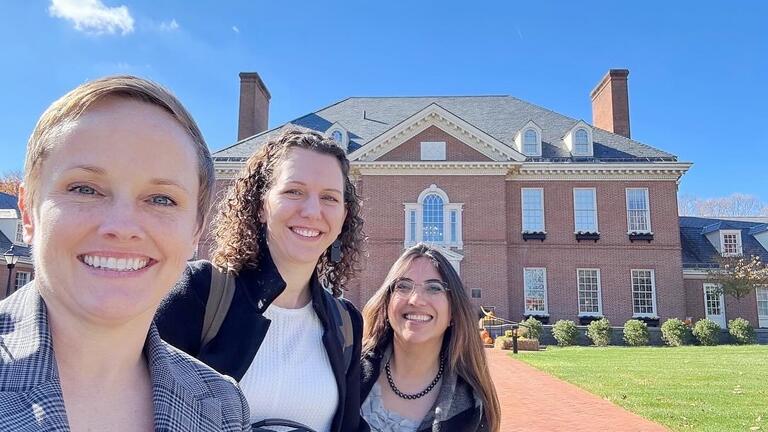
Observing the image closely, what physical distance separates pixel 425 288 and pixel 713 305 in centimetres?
2747

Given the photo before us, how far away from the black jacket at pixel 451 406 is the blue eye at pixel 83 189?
2.20 meters

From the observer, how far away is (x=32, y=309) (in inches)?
39.0

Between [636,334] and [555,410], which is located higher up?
[636,334]

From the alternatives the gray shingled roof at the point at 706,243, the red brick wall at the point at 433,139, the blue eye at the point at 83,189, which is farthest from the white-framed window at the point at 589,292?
the blue eye at the point at 83,189

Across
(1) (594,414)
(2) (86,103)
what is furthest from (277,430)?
(1) (594,414)

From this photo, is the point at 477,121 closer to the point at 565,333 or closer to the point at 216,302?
the point at 565,333

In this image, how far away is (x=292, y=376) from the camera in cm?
188

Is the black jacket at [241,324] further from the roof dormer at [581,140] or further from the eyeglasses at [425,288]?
the roof dormer at [581,140]

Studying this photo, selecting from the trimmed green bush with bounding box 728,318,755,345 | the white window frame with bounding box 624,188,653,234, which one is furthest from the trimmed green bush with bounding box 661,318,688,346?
the white window frame with bounding box 624,188,653,234

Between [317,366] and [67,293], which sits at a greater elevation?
[67,293]

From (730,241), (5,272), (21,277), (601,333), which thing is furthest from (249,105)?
(730,241)

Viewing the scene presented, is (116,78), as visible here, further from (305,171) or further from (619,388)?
(619,388)

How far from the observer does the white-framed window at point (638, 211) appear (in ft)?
81.7

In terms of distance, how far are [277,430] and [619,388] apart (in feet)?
30.2
